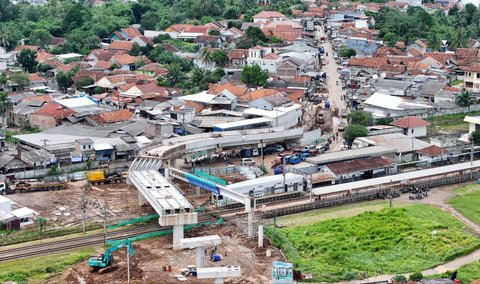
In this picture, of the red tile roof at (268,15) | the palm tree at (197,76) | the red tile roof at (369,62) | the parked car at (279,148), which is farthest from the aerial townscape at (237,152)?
the palm tree at (197,76)

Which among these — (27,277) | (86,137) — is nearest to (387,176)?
(86,137)

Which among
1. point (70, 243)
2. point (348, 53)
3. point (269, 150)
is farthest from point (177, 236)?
point (348, 53)

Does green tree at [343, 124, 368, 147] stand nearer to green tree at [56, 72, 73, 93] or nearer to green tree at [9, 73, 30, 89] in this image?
green tree at [56, 72, 73, 93]

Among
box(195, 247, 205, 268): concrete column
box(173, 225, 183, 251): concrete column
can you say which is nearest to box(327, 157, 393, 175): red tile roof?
box(173, 225, 183, 251): concrete column

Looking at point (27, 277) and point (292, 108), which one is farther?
point (292, 108)

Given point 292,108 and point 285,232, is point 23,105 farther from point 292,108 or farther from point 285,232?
point 285,232

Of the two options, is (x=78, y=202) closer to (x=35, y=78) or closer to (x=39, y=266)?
(x=39, y=266)
